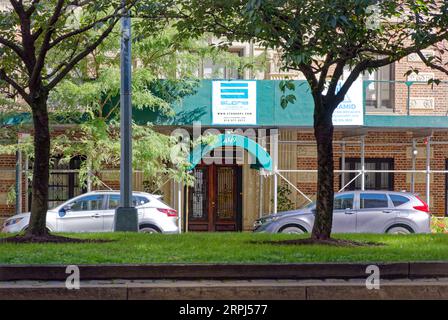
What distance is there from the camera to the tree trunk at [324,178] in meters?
12.3

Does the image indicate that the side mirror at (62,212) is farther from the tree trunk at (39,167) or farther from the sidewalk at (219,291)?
the sidewalk at (219,291)

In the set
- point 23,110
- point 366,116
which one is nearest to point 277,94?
point 366,116

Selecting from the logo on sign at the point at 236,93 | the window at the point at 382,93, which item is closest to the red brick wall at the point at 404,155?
the window at the point at 382,93

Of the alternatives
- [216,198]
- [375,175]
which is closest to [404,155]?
[375,175]

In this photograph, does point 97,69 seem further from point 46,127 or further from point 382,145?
point 382,145

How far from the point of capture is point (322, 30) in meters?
10.7

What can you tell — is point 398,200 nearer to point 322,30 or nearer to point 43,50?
point 322,30

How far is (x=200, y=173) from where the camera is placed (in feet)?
85.2

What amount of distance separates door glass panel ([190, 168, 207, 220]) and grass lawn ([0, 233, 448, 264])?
498 inches

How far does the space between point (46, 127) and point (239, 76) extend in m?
12.8

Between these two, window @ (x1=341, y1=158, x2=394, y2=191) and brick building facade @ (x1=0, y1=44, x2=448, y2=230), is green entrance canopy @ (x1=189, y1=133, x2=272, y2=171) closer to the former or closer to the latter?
brick building facade @ (x1=0, y1=44, x2=448, y2=230)

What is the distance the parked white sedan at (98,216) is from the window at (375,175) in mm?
8983

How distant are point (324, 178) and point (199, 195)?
45.6 ft

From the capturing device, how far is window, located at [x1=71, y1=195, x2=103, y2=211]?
19266mm
